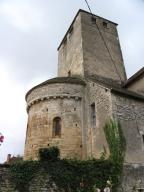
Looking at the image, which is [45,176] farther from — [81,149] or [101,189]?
[81,149]

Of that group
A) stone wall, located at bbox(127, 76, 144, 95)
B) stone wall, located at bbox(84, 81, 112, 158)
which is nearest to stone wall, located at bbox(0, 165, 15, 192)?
stone wall, located at bbox(84, 81, 112, 158)

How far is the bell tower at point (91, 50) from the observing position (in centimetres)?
2247

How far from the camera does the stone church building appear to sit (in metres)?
15.7

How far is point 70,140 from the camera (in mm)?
17109

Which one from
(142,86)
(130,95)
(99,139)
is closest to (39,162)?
(99,139)

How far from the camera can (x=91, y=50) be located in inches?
920

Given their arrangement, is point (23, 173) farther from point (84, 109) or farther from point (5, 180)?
point (84, 109)

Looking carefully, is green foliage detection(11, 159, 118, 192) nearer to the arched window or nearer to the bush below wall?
the bush below wall

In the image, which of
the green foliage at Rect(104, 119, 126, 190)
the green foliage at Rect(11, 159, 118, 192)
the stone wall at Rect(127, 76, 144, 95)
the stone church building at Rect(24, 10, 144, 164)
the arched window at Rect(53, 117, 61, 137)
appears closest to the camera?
the green foliage at Rect(11, 159, 118, 192)

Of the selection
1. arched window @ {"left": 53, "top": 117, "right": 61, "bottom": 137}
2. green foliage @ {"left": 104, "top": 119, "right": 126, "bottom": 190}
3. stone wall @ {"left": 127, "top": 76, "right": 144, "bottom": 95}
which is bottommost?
green foliage @ {"left": 104, "top": 119, "right": 126, "bottom": 190}

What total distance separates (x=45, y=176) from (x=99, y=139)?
522cm

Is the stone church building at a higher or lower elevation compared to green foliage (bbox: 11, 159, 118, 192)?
higher

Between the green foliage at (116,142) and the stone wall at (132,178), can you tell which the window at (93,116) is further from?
the stone wall at (132,178)

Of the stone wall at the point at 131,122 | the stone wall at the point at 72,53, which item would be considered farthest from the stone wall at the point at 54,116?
the stone wall at the point at 72,53
